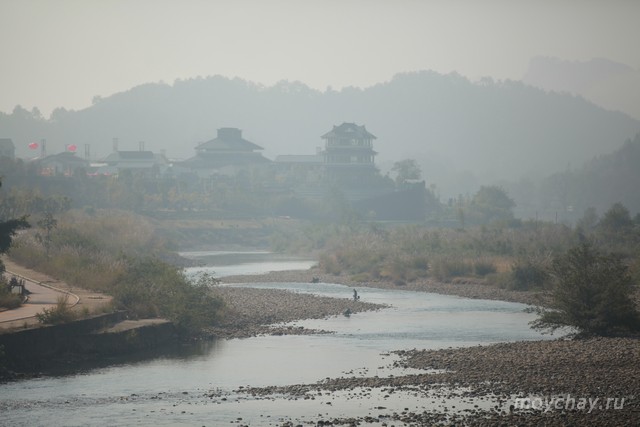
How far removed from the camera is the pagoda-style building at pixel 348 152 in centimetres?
11569

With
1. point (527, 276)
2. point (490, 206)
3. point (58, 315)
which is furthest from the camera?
point (490, 206)

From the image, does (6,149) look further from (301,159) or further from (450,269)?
(450,269)

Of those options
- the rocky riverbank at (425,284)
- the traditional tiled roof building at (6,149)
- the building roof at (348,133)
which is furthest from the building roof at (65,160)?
the rocky riverbank at (425,284)

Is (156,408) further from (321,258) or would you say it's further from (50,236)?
(321,258)

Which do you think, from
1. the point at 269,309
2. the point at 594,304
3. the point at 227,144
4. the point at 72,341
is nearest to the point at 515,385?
the point at 594,304

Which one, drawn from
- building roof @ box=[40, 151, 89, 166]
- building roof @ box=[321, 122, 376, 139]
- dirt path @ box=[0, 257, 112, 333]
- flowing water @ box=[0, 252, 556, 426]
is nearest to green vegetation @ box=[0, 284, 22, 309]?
dirt path @ box=[0, 257, 112, 333]

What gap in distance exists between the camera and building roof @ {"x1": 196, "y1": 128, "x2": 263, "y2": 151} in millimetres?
126188

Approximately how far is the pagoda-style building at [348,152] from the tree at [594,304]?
81.2 meters

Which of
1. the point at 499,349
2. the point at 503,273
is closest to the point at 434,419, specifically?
the point at 499,349

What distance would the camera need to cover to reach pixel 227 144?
127312 millimetres

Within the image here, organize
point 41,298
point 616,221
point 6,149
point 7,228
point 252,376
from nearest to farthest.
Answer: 1. point 252,376
2. point 7,228
3. point 41,298
4. point 616,221
5. point 6,149

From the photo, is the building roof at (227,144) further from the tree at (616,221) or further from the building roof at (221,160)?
the tree at (616,221)

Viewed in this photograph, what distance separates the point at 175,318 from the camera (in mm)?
35688

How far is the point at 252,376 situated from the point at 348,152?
88.8 m
